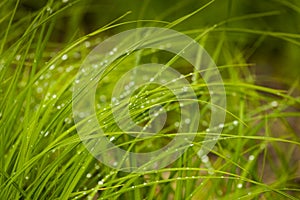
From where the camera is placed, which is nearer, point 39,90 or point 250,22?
point 39,90

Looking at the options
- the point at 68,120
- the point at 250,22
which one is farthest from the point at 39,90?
the point at 250,22

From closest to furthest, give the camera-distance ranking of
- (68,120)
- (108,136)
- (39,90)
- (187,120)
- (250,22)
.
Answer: (108,136) < (68,120) < (187,120) < (39,90) < (250,22)

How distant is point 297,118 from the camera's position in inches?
90.5

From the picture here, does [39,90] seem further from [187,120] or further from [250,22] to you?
[250,22]

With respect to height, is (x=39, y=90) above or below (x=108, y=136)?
above

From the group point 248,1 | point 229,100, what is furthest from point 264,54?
point 229,100

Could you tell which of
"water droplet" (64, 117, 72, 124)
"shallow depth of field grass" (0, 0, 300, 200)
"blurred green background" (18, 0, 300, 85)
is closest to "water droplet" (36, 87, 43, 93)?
"shallow depth of field grass" (0, 0, 300, 200)

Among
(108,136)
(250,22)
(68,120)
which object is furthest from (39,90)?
(250,22)

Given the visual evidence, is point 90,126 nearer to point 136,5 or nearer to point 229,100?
point 229,100

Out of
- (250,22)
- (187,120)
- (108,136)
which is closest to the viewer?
(108,136)

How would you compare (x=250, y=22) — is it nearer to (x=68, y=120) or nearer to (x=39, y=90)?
(x=39, y=90)

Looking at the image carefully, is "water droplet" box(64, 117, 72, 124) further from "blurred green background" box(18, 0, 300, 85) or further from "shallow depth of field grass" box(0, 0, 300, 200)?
"blurred green background" box(18, 0, 300, 85)

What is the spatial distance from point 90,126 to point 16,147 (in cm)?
15

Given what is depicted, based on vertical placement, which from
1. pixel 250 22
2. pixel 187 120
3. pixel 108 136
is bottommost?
pixel 108 136
